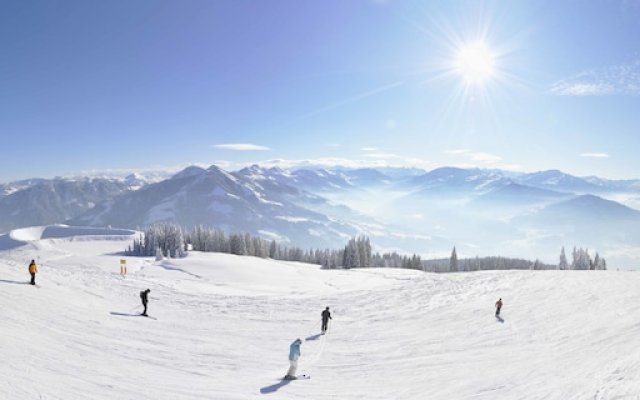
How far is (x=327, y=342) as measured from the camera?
22953mm

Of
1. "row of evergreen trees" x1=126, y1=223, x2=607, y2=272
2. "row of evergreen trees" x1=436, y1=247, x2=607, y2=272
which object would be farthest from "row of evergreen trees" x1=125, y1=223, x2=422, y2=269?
"row of evergreen trees" x1=436, y1=247, x2=607, y2=272

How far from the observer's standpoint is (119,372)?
14.8 metres

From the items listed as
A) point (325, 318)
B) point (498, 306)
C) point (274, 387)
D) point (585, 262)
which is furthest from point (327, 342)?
point (585, 262)

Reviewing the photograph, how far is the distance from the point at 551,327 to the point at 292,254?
334 feet

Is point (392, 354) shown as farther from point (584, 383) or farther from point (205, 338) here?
point (205, 338)

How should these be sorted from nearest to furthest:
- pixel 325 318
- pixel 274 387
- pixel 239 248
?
pixel 274 387 → pixel 325 318 → pixel 239 248

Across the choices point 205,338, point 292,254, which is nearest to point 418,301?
point 205,338

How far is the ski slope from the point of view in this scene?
1384 centimetres

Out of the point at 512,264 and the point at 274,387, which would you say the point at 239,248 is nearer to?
the point at 274,387

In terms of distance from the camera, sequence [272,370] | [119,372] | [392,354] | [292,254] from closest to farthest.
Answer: [119,372]
[272,370]
[392,354]
[292,254]

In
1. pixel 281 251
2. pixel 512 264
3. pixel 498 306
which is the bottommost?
pixel 498 306

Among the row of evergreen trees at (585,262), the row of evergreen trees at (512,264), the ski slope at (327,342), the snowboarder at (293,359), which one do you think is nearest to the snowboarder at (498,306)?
the ski slope at (327,342)

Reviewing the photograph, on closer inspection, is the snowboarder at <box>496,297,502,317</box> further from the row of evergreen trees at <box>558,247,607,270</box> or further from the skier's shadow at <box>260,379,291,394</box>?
the row of evergreen trees at <box>558,247,607,270</box>

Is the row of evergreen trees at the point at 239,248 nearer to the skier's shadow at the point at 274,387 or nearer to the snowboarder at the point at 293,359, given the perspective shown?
the snowboarder at the point at 293,359
